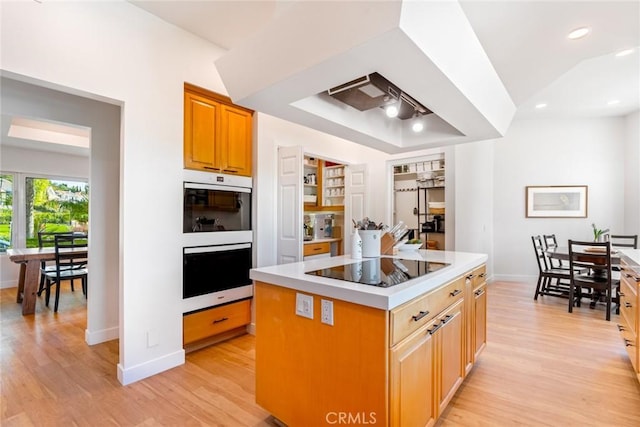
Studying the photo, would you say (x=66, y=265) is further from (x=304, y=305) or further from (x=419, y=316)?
(x=419, y=316)

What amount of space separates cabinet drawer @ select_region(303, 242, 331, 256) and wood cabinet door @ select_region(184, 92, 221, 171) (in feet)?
6.98

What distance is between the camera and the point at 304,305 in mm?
1627

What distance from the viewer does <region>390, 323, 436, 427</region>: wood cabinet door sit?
136 cm

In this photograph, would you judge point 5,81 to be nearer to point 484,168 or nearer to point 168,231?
point 168,231

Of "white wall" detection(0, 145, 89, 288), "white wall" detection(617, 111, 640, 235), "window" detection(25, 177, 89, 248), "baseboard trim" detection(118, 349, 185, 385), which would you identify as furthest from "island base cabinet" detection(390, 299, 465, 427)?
"white wall" detection(0, 145, 89, 288)

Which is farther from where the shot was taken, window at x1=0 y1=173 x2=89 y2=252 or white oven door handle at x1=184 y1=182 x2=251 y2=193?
window at x1=0 y1=173 x2=89 y2=252

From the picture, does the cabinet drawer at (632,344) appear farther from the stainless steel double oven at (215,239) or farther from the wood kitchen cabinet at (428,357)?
the stainless steel double oven at (215,239)

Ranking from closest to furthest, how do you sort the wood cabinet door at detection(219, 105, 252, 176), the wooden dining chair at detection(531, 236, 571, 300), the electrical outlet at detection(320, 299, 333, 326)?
the electrical outlet at detection(320, 299, 333, 326), the wood cabinet door at detection(219, 105, 252, 176), the wooden dining chair at detection(531, 236, 571, 300)

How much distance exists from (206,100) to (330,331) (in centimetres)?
255

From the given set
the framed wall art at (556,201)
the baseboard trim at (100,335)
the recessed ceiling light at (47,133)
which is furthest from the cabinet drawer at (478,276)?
the recessed ceiling light at (47,133)

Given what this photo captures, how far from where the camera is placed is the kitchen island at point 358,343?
136 centimetres

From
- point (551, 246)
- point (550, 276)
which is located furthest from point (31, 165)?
point (551, 246)

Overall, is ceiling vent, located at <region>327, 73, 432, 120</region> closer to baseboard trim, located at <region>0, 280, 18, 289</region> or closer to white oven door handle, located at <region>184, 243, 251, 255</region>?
white oven door handle, located at <region>184, 243, 251, 255</region>

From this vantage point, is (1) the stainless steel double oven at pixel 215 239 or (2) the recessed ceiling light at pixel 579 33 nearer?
(2) the recessed ceiling light at pixel 579 33
